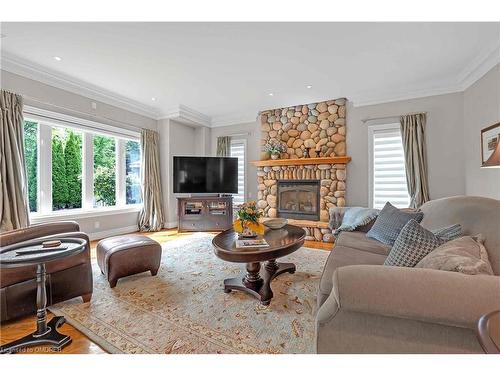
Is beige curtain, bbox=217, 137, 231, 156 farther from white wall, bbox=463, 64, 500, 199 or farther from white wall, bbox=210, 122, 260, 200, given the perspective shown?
white wall, bbox=463, 64, 500, 199

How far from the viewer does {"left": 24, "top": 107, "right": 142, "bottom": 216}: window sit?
3.70 m

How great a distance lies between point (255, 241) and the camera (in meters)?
2.26

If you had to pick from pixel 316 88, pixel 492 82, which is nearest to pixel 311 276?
pixel 316 88

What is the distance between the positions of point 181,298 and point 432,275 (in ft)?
6.42

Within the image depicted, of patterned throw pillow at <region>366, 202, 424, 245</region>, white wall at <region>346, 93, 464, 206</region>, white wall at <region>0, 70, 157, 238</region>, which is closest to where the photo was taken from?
patterned throw pillow at <region>366, 202, 424, 245</region>

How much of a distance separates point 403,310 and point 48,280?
2.49 meters

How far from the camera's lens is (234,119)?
19.0 ft

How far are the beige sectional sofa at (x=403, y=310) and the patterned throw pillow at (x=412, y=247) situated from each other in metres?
0.39

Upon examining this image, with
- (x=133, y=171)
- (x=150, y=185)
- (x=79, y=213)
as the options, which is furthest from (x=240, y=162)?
(x=79, y=213)

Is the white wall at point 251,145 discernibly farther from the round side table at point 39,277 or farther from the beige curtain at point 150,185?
the round side table at point 39,277

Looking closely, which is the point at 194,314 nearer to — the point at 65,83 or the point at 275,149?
the point at 275,149

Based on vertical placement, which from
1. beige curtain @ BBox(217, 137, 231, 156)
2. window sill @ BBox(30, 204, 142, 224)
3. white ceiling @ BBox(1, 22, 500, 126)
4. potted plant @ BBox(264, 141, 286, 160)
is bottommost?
window sill @ BBox(30, 204, 142, 224)

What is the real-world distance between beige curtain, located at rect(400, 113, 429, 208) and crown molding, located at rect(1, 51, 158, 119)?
4906 millimetres

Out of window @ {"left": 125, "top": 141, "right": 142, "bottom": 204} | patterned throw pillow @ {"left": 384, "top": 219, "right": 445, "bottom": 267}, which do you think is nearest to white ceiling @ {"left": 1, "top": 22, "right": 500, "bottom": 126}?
window @ {"left": 125, "top": 141, "right": 142, "bottom": 204}
